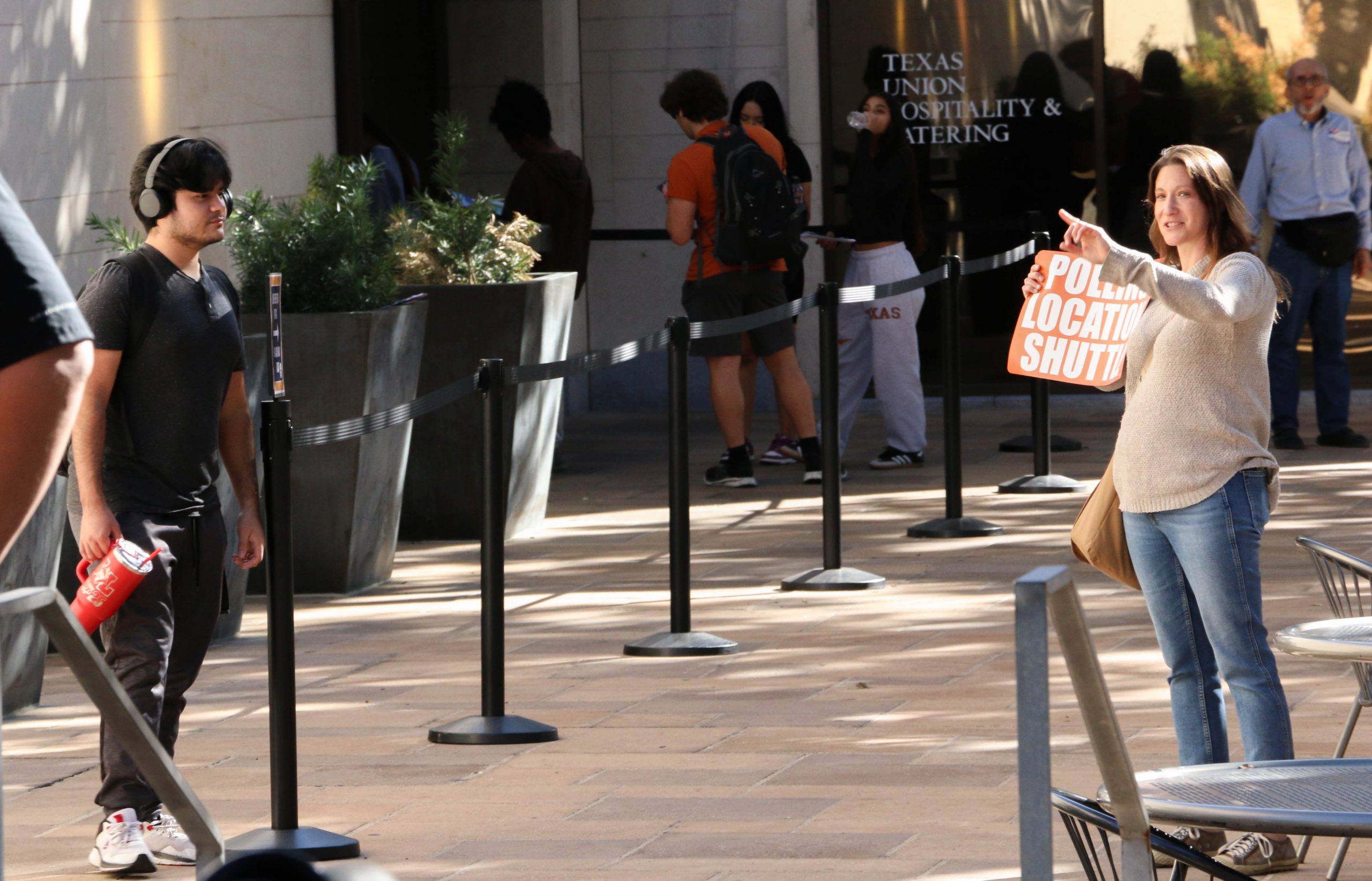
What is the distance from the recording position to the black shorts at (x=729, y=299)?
11.2 meters

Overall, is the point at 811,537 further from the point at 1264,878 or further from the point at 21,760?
the point at 1264,878

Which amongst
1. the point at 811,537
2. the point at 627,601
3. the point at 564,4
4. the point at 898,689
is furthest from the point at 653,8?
the point at 898,689

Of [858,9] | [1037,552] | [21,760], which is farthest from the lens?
[858,9]

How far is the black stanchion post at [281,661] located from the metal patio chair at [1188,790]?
206 cm

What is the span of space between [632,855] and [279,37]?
7117 mm

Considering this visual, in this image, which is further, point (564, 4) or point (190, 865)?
point (564, 4)

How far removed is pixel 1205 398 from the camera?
4871 mm

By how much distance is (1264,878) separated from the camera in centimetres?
488

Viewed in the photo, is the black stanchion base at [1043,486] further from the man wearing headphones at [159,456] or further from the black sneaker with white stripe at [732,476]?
the man wearing headphones at [159,456]

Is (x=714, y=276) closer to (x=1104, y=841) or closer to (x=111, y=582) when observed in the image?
(x=111, y=582)

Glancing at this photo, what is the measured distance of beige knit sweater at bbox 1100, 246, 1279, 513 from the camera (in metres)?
4.84

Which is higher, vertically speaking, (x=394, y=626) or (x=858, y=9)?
(x=858, y=9)

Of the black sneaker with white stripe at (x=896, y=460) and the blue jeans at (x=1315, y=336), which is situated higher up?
the blue jeans at (x=1315, y=336)

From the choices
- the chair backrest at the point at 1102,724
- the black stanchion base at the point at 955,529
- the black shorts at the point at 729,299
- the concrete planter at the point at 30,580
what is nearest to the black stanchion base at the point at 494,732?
the concrete planter at the point at 30,580
